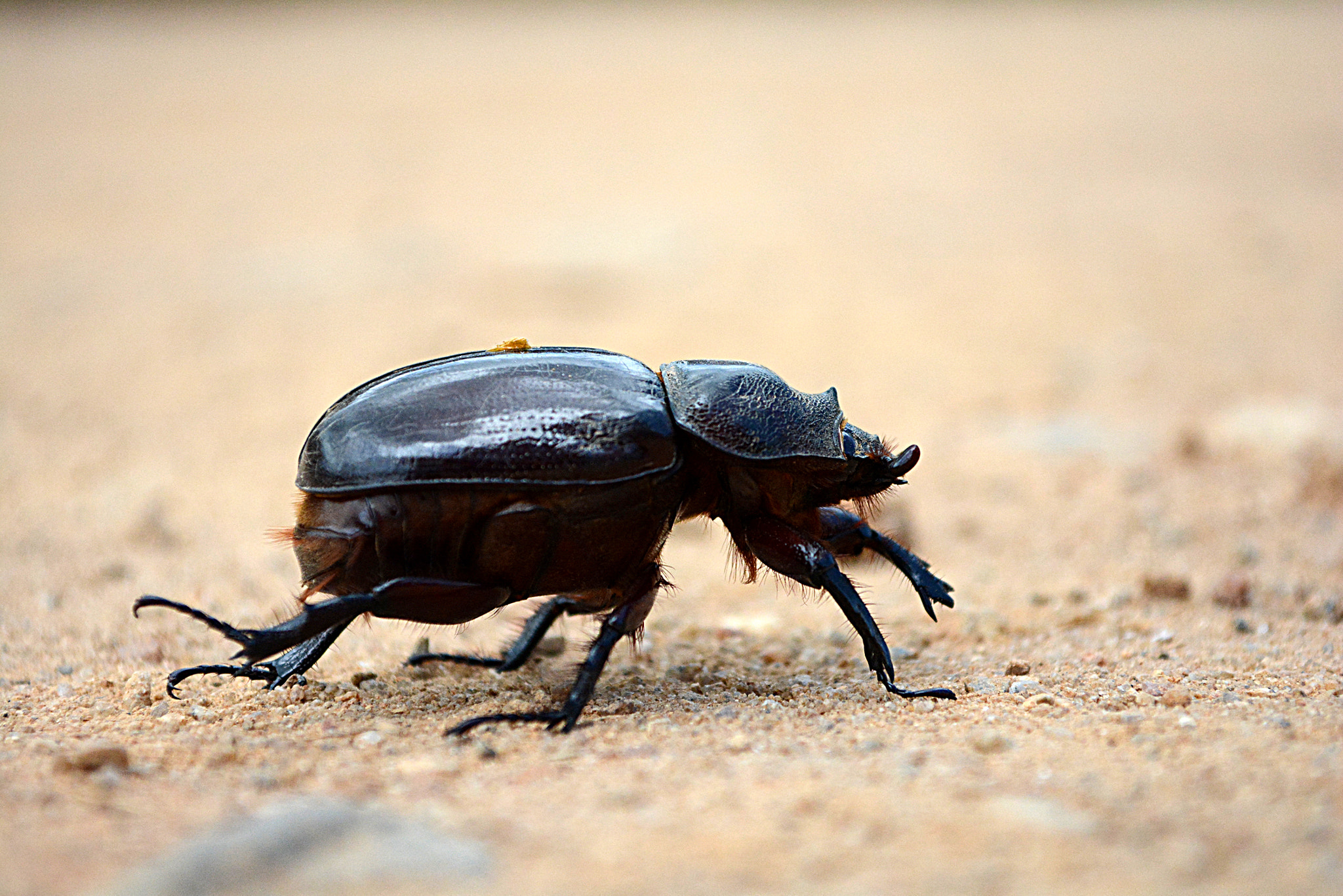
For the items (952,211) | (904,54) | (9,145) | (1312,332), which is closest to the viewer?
(1312,332)

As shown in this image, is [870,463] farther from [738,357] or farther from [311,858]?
[738,357]

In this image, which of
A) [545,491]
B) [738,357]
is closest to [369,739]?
[545,491]

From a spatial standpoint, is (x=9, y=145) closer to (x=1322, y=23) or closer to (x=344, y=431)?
(x=344, y=431)

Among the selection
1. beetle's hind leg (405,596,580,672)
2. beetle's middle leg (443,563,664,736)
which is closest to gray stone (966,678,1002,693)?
beetle's middle leg (443,563,664,736)

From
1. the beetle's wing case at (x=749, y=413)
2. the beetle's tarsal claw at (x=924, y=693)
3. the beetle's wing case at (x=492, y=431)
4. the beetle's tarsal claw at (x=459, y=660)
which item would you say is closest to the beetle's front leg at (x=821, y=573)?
the beetle's tarsal claw at (x=924, y=693)

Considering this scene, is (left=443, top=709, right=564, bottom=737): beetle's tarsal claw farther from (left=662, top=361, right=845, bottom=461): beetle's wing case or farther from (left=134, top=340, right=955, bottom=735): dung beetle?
(left=662, top=361, right=845, bottom=461): beetle's wing case

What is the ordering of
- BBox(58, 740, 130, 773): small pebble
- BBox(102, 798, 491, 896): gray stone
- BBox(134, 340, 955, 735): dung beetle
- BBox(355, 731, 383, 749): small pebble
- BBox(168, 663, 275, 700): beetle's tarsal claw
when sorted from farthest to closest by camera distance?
BBox(168, 663, 275, 700): beetle's tarsal claw
BBox(134, 340, 955, 735): dung beetle
BBox(355, 731, 383, 749): small pebble
BBox(58, 740, 130, 773): small pebble
BBox(102, 798, 491, 896): gray stone

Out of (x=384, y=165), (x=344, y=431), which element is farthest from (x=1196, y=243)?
(x=344, y=431)

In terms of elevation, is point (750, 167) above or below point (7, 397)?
above
